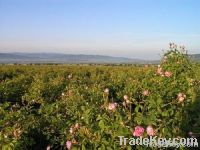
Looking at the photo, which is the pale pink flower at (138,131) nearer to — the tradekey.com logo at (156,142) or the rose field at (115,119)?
the rose field at (115,119)

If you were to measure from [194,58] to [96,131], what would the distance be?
5742mm

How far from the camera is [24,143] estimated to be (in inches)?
211

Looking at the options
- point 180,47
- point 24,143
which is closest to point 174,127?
point 24,143

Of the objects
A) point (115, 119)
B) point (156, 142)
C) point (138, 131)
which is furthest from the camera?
point (115, 119)

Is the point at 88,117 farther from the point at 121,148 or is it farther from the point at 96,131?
the point at 121,148

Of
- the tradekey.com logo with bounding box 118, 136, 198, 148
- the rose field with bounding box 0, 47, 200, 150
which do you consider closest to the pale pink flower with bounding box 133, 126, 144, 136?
the rose field with bounding box 0, 47, 200, 150

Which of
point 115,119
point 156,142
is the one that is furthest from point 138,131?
point 115,119

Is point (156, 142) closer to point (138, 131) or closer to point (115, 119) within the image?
point (138, 131)

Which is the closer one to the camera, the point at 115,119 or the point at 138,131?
the point at 138,131

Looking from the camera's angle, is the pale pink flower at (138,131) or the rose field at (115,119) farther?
the rose field at (115,119)

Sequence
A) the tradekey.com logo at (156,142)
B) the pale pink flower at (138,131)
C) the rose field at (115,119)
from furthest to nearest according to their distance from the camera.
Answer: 1. the rose field at (115,119)
2. the tradekey.com logo at (156,142)
3. the pale pink flower at (138,131)

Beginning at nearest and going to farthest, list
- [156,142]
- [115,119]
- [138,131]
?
[138,131]
[156,142]
[115,119]

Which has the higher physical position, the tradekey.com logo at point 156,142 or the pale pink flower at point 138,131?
the pale pink flower at point 138,131

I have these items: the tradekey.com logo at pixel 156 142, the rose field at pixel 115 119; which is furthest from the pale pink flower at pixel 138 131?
the tradekey.com logo at pixel 156 142
